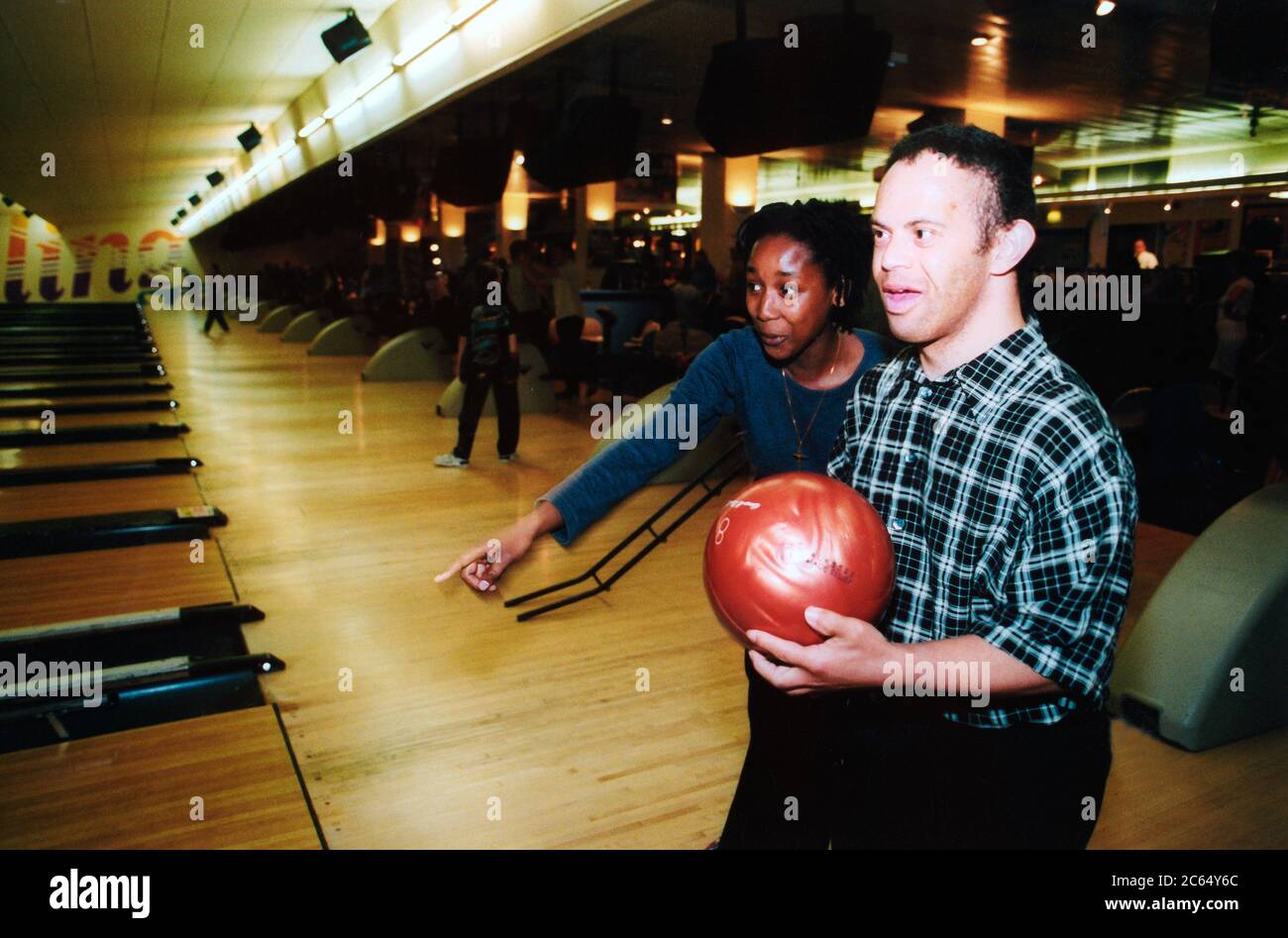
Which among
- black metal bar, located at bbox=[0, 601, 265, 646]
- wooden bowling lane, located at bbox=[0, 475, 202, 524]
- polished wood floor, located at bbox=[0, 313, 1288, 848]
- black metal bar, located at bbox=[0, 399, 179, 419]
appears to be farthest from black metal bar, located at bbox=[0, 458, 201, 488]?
black metal bar, located at bbox=[0, 601, 265, 646]

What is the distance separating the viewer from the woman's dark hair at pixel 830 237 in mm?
1629

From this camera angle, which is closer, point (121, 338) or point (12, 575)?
point (12, 575)

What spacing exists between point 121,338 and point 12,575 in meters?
13.2

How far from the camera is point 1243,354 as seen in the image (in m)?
6.37

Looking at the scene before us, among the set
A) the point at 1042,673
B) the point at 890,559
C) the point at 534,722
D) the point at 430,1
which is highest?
the point at 430,1

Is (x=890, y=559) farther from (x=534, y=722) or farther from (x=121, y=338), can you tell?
(x=121, y=338)

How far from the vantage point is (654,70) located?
9.30m

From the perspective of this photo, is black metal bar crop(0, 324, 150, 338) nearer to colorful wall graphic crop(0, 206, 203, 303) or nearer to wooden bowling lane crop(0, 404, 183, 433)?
colorful wall graphic crop(0, 206, 203, 303)

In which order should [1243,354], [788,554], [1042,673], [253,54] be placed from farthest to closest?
[253,54], [1243,354], [788,554], [1042,673]

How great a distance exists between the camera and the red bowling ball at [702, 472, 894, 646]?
113cm

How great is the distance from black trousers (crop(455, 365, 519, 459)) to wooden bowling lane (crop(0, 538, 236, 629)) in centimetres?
206
